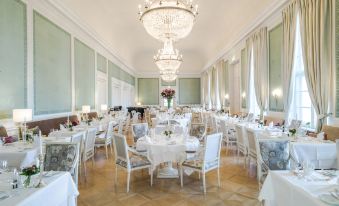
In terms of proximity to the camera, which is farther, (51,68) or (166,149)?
(51,68)

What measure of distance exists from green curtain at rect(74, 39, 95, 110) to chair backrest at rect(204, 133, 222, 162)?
6.27 meters

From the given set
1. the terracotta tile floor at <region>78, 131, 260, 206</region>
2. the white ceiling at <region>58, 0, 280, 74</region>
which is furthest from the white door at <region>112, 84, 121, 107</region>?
the terracotta tile floor at <region>78, 131, 260, 206</region>

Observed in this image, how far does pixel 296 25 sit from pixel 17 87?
22.9 ft

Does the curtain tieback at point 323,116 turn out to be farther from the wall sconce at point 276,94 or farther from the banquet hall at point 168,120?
the wall sconce at point 276,94

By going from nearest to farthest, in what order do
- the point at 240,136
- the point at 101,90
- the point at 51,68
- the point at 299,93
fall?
the point at 240,136 → the point at 299,93 → the point at 51,68 → the point at 101,90

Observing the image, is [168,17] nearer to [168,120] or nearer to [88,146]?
[168,120]

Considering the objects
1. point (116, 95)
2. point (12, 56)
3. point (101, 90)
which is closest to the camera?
Answer: point (12, 56)

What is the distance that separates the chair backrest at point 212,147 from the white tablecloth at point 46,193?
2197mm

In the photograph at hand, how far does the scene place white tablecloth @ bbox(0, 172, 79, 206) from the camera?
1799 mm

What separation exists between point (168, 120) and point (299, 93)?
3.92m

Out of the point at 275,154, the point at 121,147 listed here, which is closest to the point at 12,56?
the point at 121,147

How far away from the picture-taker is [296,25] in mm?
6324

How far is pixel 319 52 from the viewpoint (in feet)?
17.1

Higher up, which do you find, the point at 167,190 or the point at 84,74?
the point at 84,74
